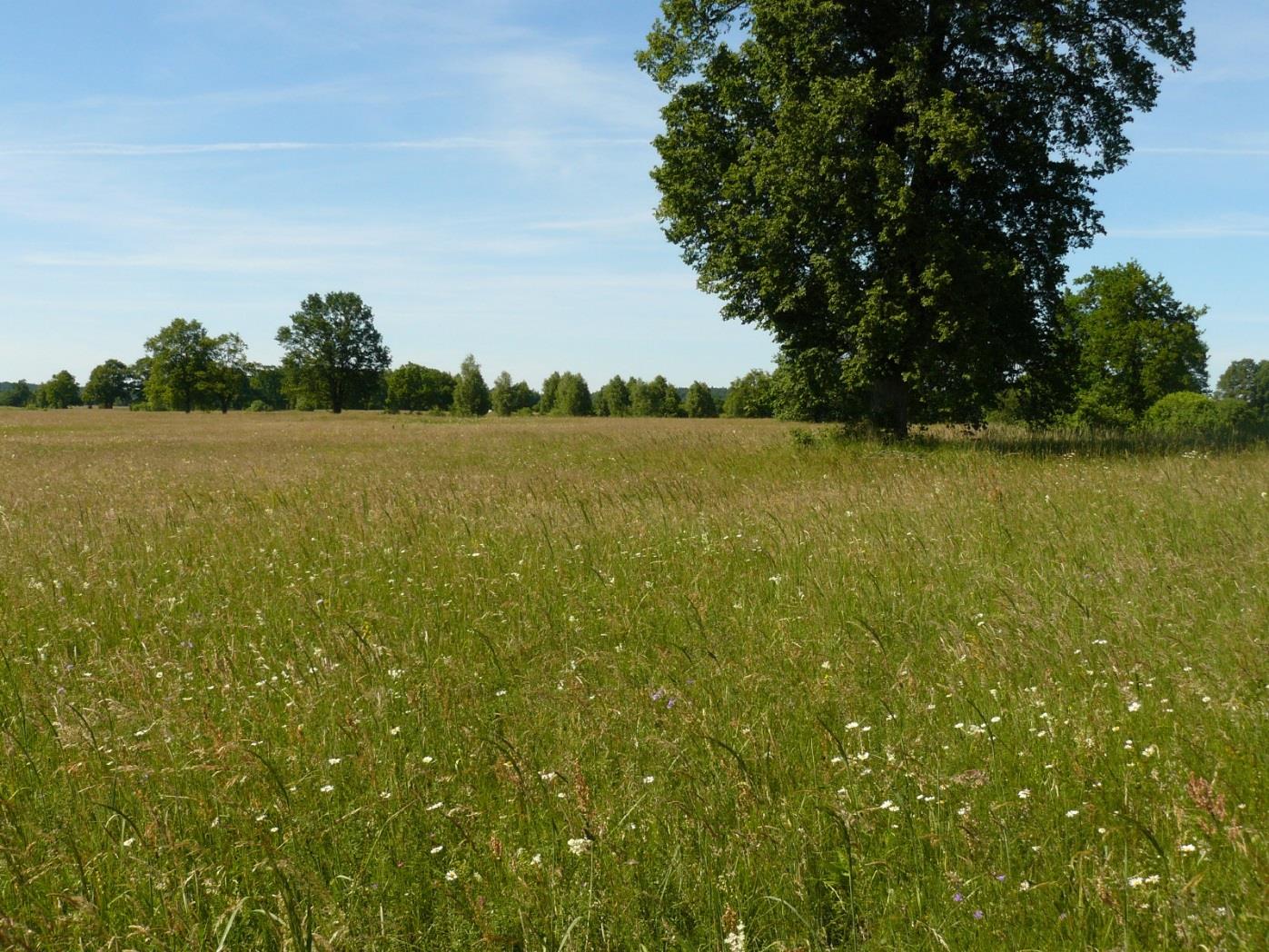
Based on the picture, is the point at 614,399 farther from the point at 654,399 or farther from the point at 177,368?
the point at 177,368

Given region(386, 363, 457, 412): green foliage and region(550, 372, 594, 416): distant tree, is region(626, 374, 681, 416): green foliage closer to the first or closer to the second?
region(550, 372, 594, 416): distant tree

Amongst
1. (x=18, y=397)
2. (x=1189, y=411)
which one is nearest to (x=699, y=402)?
(x=1189, y=411)

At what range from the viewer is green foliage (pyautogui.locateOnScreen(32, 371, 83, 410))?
12456 centimetres

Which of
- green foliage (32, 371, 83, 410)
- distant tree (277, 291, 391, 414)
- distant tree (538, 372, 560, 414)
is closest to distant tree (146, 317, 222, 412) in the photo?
distant tree (277, 291, 391, 414)

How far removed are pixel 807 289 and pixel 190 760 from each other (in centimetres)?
1510

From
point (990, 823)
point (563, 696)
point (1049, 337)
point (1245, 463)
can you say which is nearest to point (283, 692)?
point (563, 696)

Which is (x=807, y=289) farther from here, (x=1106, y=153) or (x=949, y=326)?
(x=1106, y=153)

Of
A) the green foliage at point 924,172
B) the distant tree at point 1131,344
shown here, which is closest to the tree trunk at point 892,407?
the green foliage at point 924,172

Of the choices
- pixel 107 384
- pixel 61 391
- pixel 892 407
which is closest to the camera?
pixel 892 407

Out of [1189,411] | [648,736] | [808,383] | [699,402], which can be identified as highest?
[699,402]

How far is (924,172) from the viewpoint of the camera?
1573 cm

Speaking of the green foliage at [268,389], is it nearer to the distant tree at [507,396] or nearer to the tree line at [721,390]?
the tree line at [721,390]

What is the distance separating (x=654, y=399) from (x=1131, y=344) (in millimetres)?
67237

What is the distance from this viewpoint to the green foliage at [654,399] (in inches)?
4139
